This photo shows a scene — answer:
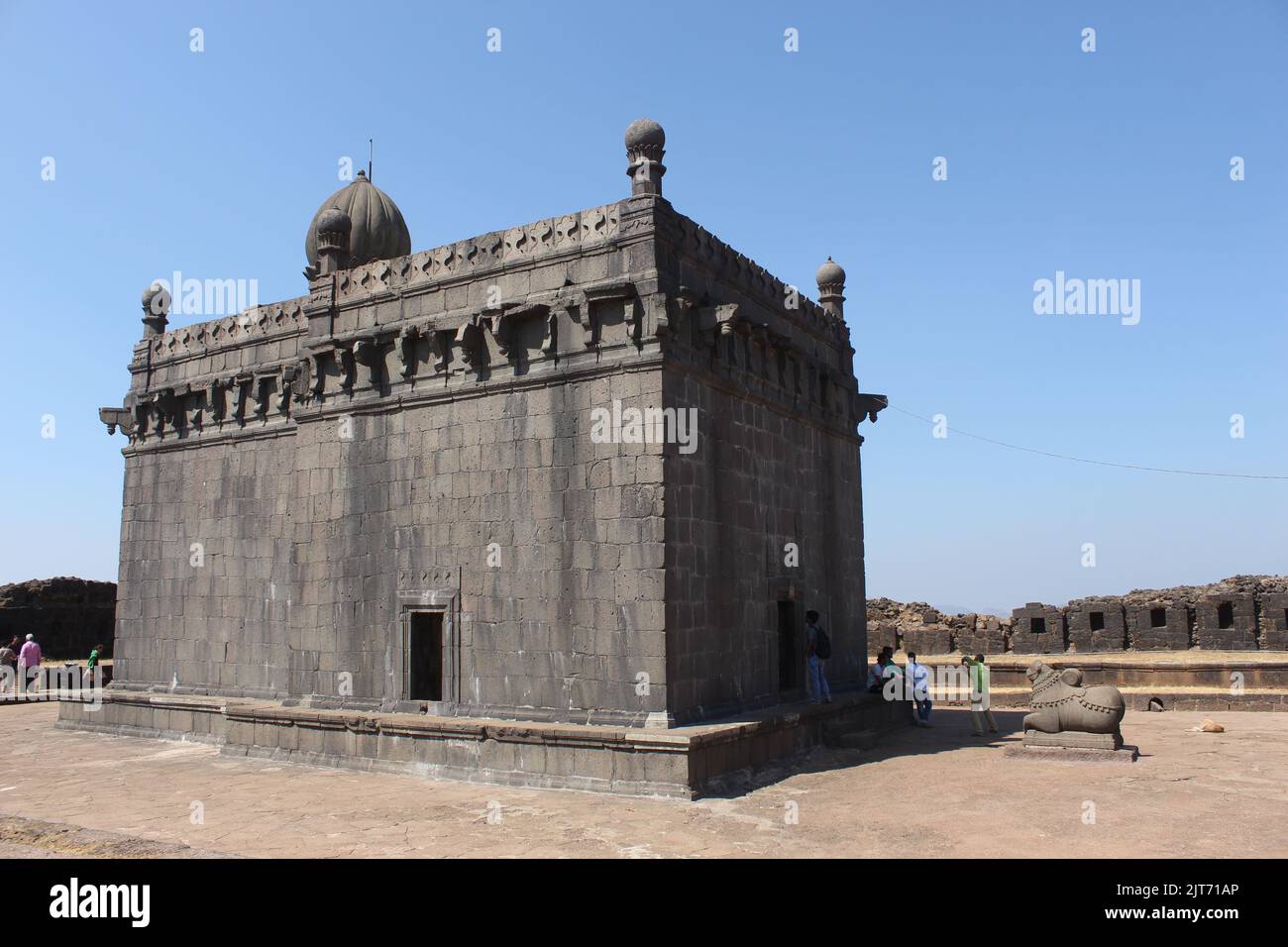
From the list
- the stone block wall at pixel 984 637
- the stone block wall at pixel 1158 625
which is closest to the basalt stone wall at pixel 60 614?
the stone block wall at pixel 984 637

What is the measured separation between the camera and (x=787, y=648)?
50.4 ft

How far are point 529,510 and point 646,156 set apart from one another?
17.2 feet

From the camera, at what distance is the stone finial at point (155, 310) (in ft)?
67.8

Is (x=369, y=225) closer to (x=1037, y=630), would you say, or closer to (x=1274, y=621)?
(x=1037, y=630)

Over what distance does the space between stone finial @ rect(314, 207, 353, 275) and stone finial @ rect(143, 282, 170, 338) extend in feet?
21.4

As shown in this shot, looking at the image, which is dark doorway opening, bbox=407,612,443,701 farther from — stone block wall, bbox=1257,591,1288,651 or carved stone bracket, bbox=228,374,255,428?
stone block wall, bbox=1257,591,1288,651

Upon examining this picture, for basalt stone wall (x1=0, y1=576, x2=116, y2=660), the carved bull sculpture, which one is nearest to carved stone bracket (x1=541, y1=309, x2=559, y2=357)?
the carved bull sculpture

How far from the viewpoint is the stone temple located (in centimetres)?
1235

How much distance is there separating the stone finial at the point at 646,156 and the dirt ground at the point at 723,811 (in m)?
8.08

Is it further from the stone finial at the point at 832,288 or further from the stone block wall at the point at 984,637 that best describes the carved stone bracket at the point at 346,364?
the stone block wall at the point at 984,637

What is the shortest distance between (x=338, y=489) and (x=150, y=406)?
290 inches

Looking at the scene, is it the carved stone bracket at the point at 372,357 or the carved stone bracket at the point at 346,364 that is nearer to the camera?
the carved stone bracket at the point at 372,357
